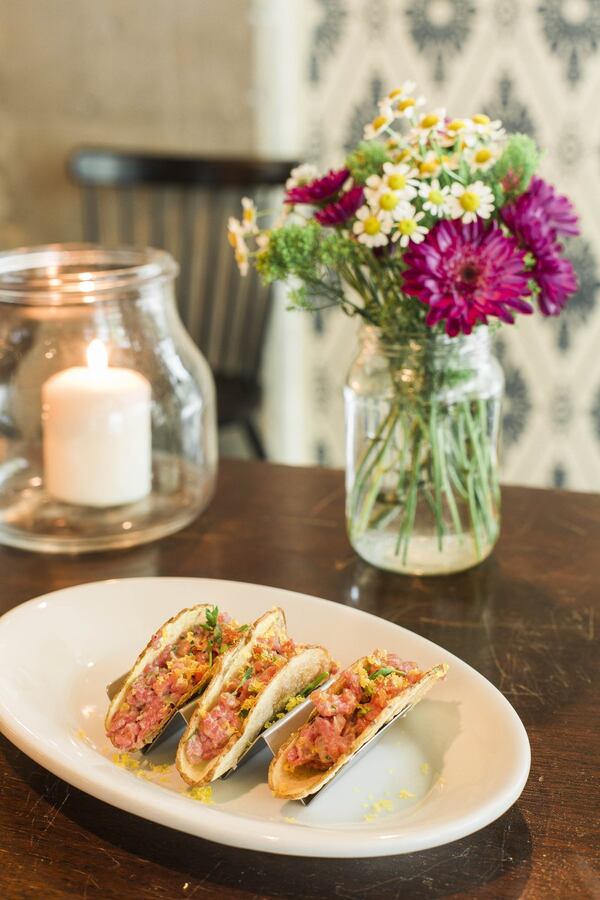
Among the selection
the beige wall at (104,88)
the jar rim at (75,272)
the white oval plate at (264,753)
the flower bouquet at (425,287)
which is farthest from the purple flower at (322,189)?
the beige wall at (104,88)

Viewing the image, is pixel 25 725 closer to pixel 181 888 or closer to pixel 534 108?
pixel 181 888

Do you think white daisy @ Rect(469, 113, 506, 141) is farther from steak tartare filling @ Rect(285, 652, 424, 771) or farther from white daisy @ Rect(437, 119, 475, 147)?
steak tartare filling @ Rect(285, 652, 424, 771)

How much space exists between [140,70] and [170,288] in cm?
155

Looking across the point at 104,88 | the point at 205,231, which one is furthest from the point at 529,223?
the point at 104,88

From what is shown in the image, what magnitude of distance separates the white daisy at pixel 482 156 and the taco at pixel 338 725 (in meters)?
0.42

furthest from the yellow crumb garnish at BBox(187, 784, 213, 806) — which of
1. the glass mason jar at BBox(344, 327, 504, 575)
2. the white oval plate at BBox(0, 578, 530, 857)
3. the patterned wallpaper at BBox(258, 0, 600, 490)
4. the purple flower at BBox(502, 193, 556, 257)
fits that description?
the patterned wallpaper at BBox(258, 0, 600, 490)

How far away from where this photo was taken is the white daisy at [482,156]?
2.76 ft

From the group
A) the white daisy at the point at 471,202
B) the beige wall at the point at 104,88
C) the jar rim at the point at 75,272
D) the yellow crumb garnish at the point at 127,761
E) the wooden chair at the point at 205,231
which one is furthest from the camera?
the beige wall at the point at 104,88

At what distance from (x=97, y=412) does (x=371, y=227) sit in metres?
0.37

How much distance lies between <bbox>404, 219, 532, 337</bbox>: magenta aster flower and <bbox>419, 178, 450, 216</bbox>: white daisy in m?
0.01

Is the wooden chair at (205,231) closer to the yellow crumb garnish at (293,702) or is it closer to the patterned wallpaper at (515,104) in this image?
the patterned wallpaper at (515,104)

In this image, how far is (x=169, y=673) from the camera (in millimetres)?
693

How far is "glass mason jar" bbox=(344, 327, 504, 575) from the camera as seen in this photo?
2.95 feet

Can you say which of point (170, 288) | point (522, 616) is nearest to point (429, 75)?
point (170, 288)
